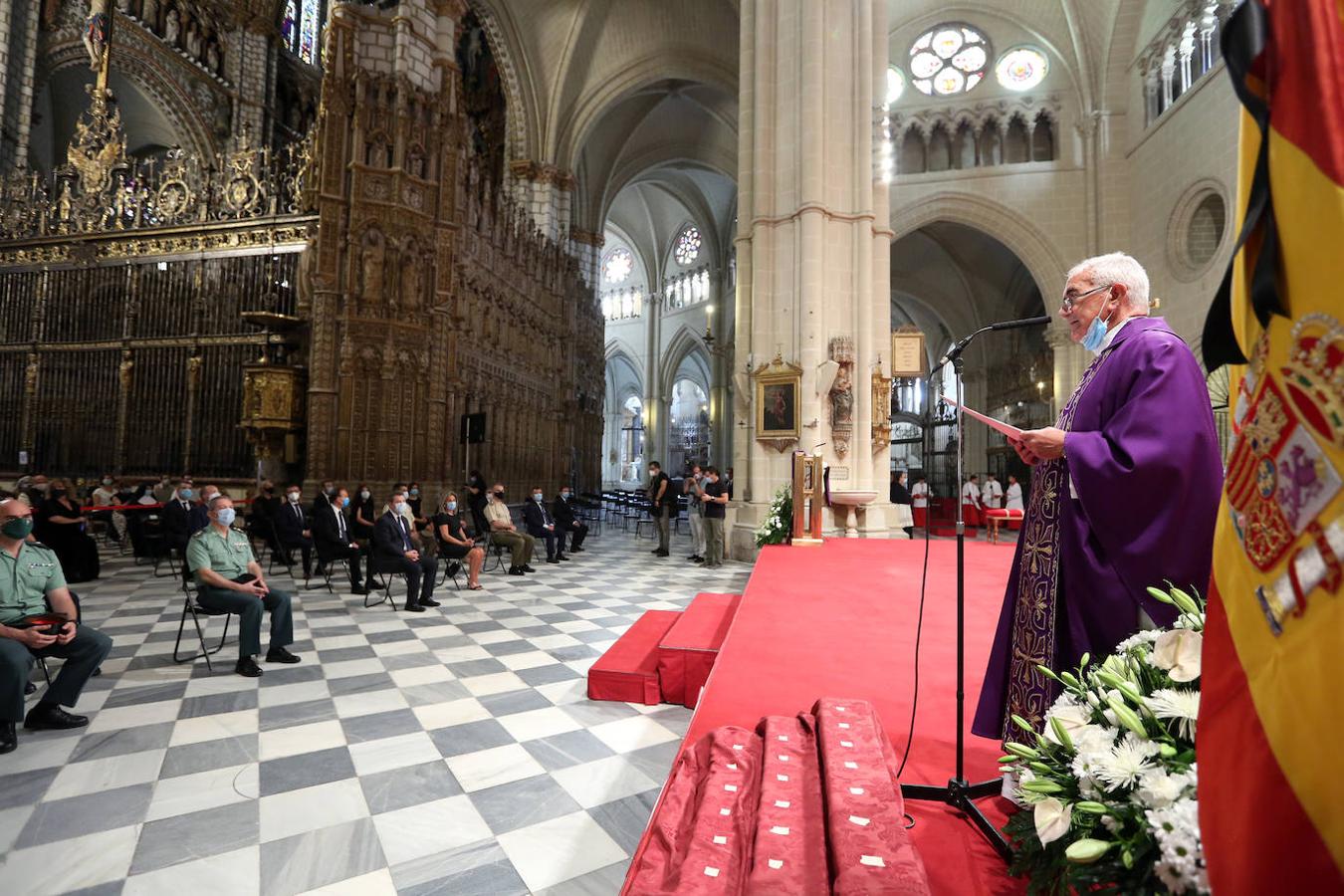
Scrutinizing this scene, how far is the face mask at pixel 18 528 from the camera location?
3.31 m

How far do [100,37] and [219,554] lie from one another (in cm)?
1452

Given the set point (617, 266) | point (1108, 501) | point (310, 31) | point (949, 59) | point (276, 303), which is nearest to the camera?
point (1108, 501)

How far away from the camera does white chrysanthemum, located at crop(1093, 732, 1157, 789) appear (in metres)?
1.12

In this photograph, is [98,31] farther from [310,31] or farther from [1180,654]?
[1180,654]

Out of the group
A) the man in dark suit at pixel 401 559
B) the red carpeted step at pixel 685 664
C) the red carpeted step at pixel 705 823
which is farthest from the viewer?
the man in dark suit at pixel 401 559

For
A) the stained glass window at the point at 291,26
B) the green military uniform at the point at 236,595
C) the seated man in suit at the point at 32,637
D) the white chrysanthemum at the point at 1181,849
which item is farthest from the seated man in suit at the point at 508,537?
the stained glass window at the point at 291,26

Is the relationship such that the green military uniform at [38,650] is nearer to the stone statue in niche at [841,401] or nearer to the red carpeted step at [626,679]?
the red carpeted step at [626,679]

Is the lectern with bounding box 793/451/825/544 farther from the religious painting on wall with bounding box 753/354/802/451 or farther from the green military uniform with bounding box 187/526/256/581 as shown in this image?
the green military uniform with bounding box 187/526/256/581

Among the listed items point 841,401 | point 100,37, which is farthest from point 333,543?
point 100,37

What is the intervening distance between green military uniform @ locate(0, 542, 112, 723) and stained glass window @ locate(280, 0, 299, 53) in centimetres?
1994

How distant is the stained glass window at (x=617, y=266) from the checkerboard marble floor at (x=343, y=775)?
102ft

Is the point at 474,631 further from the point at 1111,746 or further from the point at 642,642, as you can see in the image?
the point at 1111,746

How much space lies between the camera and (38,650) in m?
3.35

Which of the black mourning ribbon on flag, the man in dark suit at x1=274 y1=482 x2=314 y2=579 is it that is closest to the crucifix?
the man in dark suit at x1=274 y1=482 x2=314 y2=579
